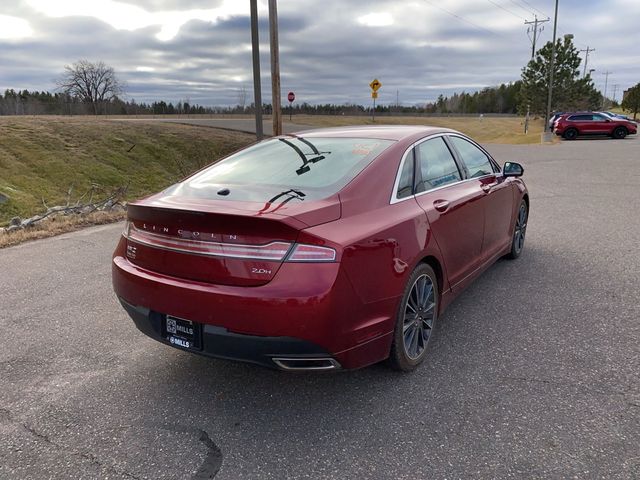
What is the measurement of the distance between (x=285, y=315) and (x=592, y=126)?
113ft

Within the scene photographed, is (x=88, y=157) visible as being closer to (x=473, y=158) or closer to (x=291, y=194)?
(x=473, y=158)

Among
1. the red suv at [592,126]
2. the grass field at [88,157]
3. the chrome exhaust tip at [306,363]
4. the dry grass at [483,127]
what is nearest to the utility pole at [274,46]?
the grass field at [88,157]

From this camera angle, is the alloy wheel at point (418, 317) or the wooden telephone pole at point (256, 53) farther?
the wooden telephone pole at point (256, 53)

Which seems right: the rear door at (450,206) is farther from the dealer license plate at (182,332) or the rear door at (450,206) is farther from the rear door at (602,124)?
the rear door at (602,124)

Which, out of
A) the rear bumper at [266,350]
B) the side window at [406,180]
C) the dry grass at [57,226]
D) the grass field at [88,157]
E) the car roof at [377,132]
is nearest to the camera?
the rear bumper at [266,350]

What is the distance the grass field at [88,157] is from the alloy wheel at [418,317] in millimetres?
10534

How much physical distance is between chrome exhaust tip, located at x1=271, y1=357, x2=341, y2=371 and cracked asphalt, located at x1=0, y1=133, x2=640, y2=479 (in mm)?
363

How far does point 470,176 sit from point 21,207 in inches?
434

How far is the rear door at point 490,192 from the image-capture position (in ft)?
14.4

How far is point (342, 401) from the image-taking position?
2.97m

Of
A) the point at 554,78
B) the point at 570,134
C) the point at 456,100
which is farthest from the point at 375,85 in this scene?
the point at 456,100

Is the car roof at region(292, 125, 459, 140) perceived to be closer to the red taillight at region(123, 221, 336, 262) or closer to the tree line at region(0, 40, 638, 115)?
the red taillight at region(123, 221, 336, 262)

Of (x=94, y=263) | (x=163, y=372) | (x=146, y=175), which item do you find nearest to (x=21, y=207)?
(x=146, y=175)

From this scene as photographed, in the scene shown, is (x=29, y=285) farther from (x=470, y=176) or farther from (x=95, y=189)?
(x=95, y=189)
